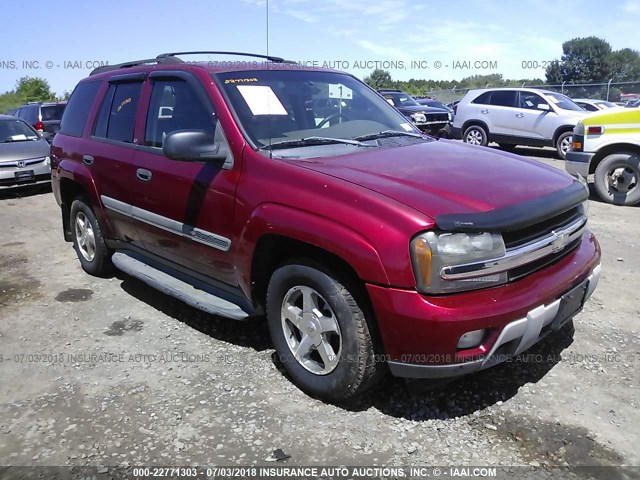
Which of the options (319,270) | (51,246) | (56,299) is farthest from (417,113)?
(319,270)

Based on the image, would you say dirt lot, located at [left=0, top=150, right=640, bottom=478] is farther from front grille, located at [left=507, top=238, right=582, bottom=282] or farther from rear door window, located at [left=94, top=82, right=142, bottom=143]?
rear door window, located at [left=94, top=82, right=142, bottom=143]

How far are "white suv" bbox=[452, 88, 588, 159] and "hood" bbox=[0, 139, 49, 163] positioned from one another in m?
10.3

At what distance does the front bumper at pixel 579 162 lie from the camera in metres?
8.22

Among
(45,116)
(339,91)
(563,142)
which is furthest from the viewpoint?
(45,116)

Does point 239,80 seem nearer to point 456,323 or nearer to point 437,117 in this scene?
point 456,323

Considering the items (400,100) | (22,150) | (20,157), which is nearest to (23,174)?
(20,157)

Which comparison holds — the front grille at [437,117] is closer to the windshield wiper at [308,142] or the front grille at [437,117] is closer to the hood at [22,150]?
the hood at [22,150]

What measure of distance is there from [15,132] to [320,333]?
396 inches

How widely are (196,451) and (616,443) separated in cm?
211

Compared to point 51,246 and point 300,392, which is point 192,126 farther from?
point 51,246

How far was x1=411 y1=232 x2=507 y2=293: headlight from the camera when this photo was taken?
2.51 meters

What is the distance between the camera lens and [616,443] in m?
2.75

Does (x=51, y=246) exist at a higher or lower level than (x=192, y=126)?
lower

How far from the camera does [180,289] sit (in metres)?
3.81
